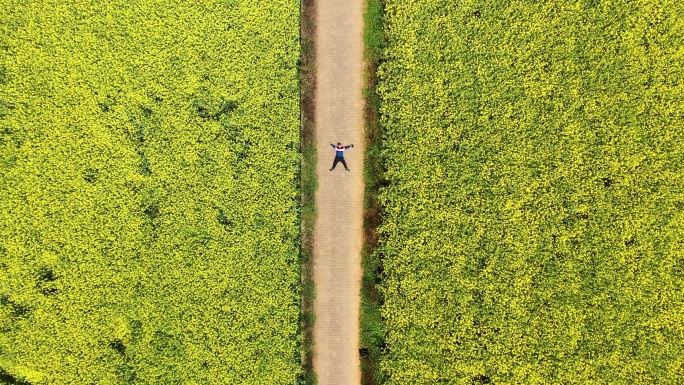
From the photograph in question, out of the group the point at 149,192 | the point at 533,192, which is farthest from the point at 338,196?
the point at 533,192

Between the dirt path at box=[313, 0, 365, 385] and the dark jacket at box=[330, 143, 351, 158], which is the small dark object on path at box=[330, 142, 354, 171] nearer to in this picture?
the dark jacket at box=[330, 143, 351, 158]

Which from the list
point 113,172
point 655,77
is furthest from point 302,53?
point 655,77

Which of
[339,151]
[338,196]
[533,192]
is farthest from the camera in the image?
[338,196]

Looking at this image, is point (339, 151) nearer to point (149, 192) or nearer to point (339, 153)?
point (339, 153)

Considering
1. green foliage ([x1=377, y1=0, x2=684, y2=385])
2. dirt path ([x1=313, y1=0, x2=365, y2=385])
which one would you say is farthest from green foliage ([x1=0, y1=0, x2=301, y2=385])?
green foliage ([x1=377, y1=0, x2=684, y2=385])

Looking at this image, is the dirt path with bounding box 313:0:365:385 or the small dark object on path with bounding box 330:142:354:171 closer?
the small dark object on path with bounding box 330:142:354:171

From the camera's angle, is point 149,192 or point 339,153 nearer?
point 149,192

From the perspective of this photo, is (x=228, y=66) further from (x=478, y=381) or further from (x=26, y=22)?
(x=478, y=381)
